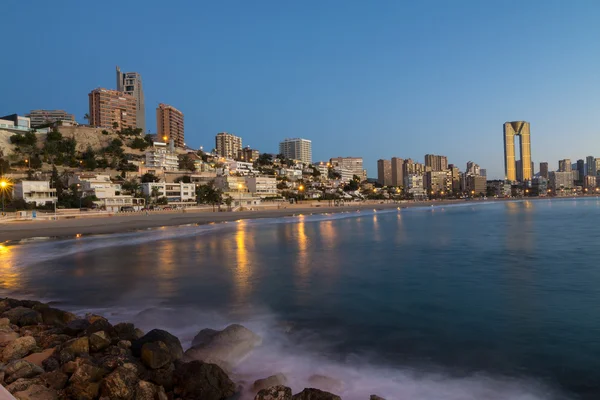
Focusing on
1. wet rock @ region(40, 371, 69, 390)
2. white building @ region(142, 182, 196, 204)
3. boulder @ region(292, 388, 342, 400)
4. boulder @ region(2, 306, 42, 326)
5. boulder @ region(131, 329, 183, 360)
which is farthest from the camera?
white building @ region(142, 182, 196, 204)

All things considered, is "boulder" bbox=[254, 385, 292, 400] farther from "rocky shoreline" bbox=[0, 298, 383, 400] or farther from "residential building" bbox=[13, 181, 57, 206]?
"residential building" bbox=[13, 181, 57, 206]

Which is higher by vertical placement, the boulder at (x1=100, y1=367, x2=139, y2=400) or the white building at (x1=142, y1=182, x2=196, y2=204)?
the white building at (x1=142, y1=182, x2=196, y2=204)

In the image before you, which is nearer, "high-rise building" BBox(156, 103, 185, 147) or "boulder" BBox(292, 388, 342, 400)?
"boulder" BBox(292, 388, 342, 400)

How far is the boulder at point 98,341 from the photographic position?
19.2 feet

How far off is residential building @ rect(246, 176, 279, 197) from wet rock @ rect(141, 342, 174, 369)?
8928 centimetres

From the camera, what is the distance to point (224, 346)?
6.62 meters

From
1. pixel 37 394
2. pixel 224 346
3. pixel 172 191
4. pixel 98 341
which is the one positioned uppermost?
pixel 172 191

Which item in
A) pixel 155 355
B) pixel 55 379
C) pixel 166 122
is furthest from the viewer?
pixel 166 122

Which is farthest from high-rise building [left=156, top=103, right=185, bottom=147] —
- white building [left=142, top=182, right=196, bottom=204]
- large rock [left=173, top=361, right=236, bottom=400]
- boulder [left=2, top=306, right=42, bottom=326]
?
large rock [left=173, top=361, right=236, bottom=400]

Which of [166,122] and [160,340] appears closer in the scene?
[160,340]

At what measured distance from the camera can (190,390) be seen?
4.93 meters

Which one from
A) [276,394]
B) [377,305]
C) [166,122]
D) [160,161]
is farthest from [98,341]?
[166,122]

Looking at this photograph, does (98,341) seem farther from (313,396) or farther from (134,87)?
(134,87)

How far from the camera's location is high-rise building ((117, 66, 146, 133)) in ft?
604
